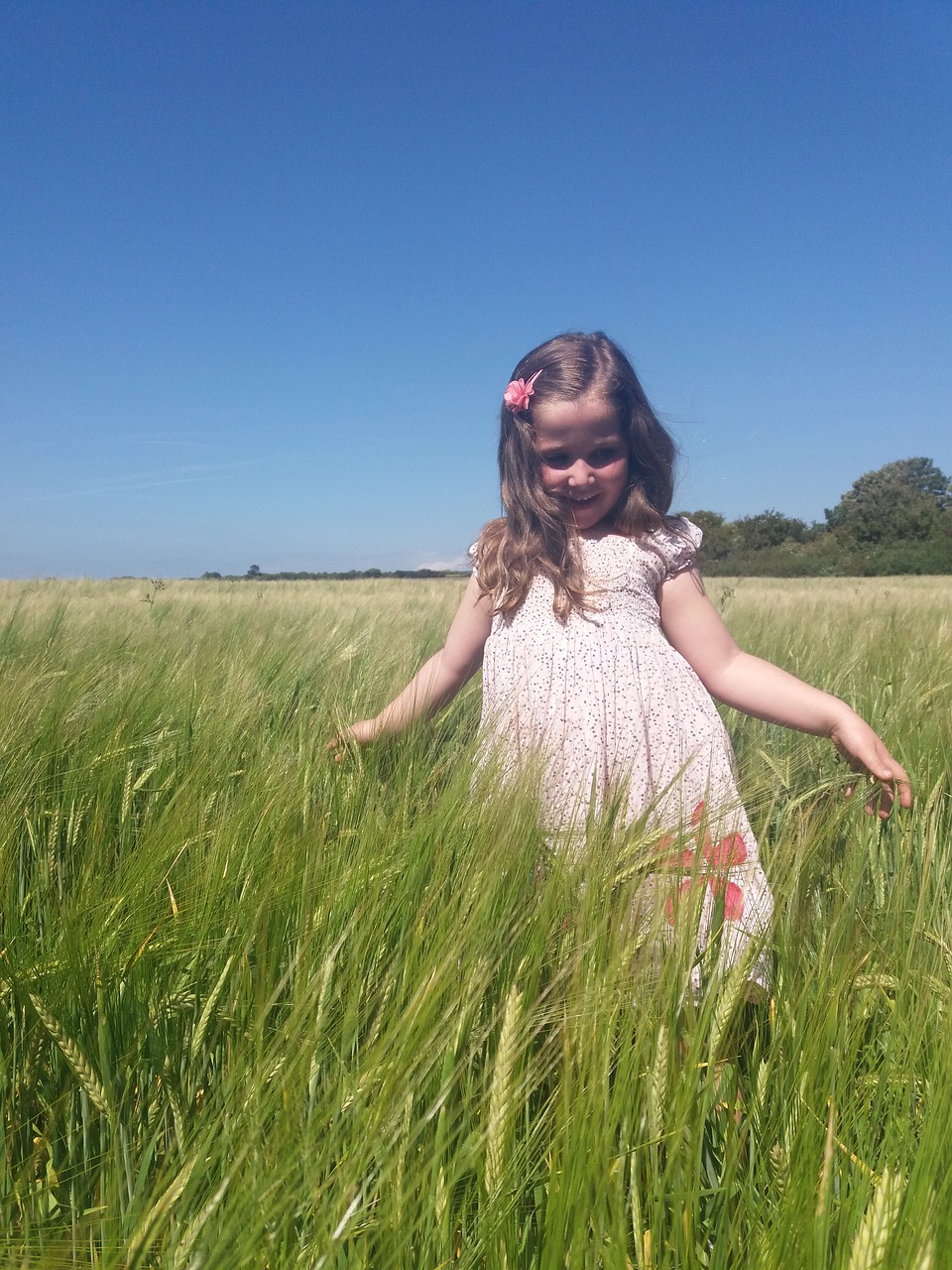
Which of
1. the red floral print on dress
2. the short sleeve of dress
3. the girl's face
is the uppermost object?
the girl's face

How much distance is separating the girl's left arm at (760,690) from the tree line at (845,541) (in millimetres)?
25963

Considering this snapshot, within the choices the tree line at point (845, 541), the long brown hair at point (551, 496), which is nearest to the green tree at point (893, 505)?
the tree line at point (845, 541)

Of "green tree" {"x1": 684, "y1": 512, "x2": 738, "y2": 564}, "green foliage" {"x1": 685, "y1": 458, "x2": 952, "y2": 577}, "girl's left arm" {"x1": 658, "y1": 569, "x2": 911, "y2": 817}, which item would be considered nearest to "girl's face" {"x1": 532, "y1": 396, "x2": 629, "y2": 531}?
"girl's left arm" {"x1": 658, "y1": 569, "x2": 911, "y2": 817}

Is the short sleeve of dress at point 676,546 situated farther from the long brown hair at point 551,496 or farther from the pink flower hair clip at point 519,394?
the pink flower hair clip at point 519,394

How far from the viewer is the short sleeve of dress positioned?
6.00ft

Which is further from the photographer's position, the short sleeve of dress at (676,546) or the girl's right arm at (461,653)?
the girl's right arm at (461,653)

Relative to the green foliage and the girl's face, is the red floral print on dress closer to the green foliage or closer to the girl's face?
the girl's face

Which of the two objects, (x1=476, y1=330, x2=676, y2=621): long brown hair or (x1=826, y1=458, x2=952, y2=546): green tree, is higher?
(x1=826, y1=458, x2=952, y2=546): green tree

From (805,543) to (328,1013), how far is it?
125ft

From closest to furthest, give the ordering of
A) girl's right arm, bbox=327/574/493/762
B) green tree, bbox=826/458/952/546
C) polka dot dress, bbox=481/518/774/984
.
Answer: polka dot dress, bbox=481/518/774/984
girl's right arm, bbox=327/574/493/762
green tree, bbox=826/458/952/546

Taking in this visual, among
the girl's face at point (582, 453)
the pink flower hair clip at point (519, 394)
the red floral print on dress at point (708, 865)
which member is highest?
the pink flower hair clip at point (519, 394)

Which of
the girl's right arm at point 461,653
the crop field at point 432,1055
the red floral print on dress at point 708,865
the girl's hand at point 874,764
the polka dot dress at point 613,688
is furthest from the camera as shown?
the girl's right arm at point 461,653

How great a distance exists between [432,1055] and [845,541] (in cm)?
3768

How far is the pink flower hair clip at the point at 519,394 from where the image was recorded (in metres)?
1.90
